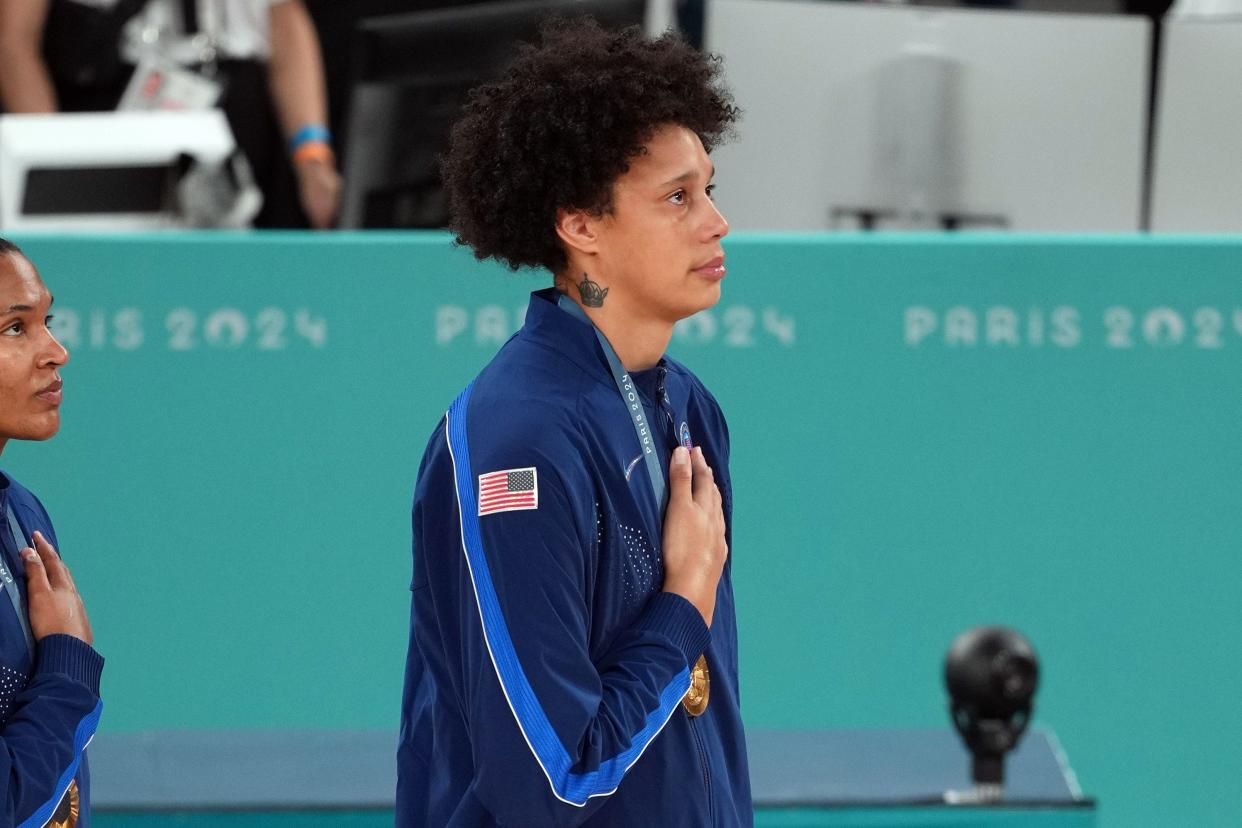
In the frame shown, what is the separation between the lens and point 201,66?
175 inches

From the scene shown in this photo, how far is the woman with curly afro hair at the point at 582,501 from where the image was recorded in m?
1.72

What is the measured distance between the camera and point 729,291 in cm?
367

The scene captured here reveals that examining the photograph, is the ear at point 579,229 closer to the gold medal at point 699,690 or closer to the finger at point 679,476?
the finger at point 679,476

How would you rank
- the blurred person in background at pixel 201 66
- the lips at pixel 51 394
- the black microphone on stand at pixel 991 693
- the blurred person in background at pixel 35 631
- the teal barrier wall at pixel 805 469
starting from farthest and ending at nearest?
the blurred person in background at pixel 201 66 < the teal barrier wall at pixel 805 469 < the black microphone on stand at pixel 991 693 < the lips at pixel 51 394 < the blurred person in background at pixel 35 631

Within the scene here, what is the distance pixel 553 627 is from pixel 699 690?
227 millimetres

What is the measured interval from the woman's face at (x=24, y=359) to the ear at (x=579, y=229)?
1.85ft

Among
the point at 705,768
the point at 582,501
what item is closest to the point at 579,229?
the point at 582,501

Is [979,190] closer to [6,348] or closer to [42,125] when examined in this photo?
[42,125]

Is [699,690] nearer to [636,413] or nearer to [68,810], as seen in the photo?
[636,413]

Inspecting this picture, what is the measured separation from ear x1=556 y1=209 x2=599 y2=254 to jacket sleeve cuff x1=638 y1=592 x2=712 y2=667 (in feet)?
1.20

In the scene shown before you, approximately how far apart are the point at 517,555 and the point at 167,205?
255 cm

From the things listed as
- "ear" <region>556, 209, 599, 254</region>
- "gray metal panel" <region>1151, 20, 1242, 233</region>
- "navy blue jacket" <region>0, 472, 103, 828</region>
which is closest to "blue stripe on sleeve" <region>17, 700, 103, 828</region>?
"navy blue jacket" <region>0, 472, 103, 828</region>

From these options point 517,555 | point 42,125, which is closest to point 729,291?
point 42,125

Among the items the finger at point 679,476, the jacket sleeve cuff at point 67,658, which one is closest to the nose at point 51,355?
the jacket sleeve cuff at point 67,658
